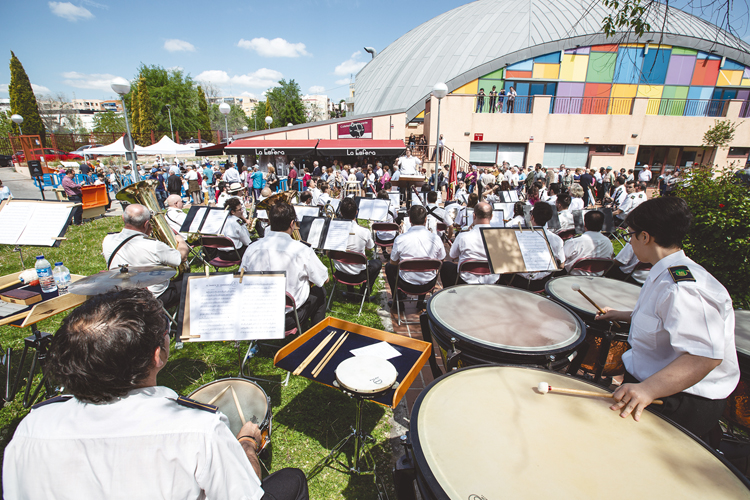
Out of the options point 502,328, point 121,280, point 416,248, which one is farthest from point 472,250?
point 121,280

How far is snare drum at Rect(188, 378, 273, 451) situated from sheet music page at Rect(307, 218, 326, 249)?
2.68 m

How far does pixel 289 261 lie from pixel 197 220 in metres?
4.04

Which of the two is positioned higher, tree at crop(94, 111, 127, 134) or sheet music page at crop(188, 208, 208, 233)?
tree at crop(94, 111, 127, 134)

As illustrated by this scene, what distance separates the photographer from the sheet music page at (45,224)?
3980 mm

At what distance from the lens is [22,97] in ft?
94.2

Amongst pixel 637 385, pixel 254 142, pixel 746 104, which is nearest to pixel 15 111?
pixel 254 142

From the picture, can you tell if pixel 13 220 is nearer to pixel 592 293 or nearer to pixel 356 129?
pixel 592 293

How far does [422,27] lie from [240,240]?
37099 mm

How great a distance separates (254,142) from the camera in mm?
19422

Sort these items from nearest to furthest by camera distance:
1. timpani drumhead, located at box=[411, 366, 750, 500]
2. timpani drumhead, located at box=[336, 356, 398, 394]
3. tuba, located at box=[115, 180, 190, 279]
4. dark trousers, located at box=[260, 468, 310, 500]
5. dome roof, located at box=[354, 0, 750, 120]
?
timpani drumhead, located at box=[411, 366, 750, 500] < dark trousers, located at box=[260, 468, 310, 500] < timpani drumhead, located at box=[336, 356, 398, 394] < tuba, located at box=[115, 180, 190, 279] < dome roof, located at box=[354, 0, 750, 120]

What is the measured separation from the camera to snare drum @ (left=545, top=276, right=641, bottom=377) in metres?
2.69

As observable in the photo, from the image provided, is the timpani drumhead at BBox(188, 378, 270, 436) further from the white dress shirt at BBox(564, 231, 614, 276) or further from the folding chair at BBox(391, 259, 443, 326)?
the white dress shirt at BBox(564, 231, 614, 276)

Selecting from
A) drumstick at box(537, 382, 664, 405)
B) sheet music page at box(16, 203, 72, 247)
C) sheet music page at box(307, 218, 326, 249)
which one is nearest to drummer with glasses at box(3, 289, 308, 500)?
drumstick at box(537, 382, 664, 405)

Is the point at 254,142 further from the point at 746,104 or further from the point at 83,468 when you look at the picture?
the point at 746,104
